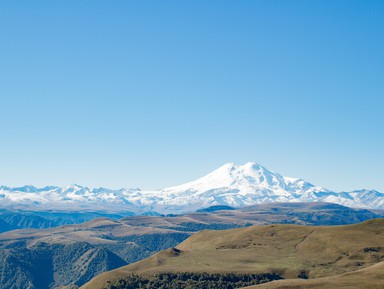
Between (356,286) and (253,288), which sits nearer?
(356,286)

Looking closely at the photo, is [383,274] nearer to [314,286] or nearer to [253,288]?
[314,286]

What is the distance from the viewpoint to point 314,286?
17462 centimetres

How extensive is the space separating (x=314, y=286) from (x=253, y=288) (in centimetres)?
2255

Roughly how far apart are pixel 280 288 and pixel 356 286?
82.7ft

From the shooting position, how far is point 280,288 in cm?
17662

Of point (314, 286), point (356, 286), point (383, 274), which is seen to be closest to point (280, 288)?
point (314, 286)

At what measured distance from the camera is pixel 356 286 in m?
169

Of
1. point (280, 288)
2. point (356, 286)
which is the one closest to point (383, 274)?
point (356, 286)

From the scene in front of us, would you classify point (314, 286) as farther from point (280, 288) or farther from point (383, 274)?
point (383, 274)

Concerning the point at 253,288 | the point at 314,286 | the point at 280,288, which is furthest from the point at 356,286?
the point at 253,288

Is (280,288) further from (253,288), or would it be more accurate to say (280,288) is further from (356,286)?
(356,286)

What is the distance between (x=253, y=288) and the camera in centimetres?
18512

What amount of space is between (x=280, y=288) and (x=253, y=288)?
39.8 feet

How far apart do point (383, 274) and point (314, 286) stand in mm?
26144
